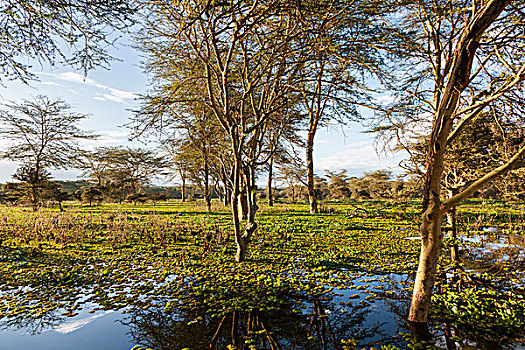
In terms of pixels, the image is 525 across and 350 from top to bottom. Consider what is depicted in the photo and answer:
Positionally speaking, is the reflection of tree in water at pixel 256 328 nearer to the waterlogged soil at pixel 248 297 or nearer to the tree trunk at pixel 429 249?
the waterlogged soil at pixel 248 297

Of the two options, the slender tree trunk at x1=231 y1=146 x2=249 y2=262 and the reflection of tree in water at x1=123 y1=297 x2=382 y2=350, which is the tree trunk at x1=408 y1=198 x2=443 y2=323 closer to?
the reflection of tree in water at x1=123 y1=297 x2=382 y2=350

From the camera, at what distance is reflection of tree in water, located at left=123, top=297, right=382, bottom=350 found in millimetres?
2928

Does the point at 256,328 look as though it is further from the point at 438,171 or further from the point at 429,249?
the point at 438,171

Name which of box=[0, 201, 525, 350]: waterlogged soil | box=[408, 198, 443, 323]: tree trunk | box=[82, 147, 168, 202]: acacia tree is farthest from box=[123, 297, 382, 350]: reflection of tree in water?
box=[82, 147, 168, 202]: acacia tree

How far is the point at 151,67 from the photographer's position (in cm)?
659

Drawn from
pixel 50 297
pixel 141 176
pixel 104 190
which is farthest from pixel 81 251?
pixel 141 176

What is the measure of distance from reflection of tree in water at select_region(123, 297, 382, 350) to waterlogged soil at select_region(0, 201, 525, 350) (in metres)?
0.01

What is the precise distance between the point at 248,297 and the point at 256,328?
811 mm

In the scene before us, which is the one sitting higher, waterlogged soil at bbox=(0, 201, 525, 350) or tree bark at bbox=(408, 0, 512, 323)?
tree bark at bbox=(408, 0, 512, 323)

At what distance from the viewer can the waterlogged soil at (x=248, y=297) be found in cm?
304

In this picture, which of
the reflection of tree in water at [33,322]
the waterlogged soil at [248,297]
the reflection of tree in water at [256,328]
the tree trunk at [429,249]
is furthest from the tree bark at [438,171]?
the reflection of tree in water at [33,322]

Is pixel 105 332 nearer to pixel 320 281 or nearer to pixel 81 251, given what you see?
pixel 320 281

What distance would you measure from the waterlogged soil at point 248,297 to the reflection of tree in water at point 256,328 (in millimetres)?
13

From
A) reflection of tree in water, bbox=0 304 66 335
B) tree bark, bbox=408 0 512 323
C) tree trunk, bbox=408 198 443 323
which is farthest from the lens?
reflection of tree in water, bbox=0 304 66 335
